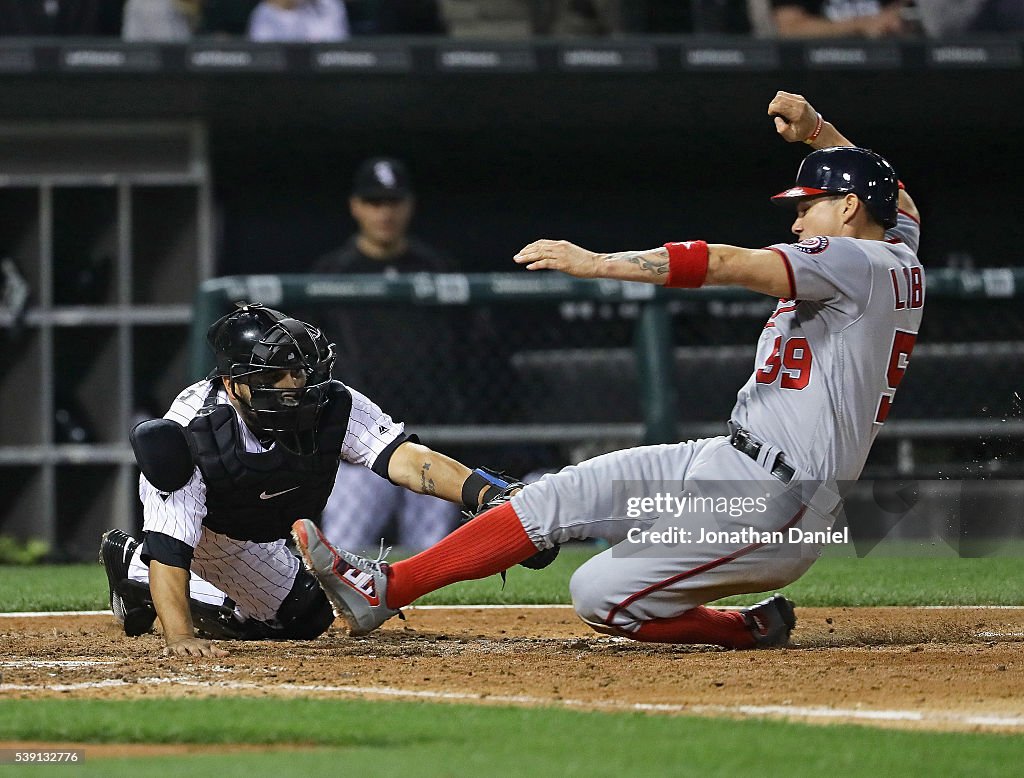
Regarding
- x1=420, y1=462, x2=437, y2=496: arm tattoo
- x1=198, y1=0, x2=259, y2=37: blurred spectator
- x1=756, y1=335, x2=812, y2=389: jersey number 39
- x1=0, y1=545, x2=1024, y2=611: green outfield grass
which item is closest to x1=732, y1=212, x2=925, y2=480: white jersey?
x1=756, y1=335, x2=812, y2=389: jersey number 39

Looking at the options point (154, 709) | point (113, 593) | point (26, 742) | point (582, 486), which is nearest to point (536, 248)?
point (582, 486)

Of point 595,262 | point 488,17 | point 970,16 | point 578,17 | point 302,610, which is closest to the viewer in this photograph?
point 595,262

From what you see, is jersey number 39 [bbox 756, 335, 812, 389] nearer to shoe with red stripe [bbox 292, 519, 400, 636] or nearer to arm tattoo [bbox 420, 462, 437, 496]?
arm tattoo [bbox 420, 462, 437, 496]

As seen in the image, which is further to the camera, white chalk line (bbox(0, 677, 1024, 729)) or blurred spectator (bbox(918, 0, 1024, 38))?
blurred spectator (bbox(918, 0, 1024, 38))

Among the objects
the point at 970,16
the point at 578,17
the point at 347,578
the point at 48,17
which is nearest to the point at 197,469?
the point at 347,578

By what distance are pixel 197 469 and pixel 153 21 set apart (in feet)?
16.6

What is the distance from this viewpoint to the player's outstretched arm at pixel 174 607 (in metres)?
4.18

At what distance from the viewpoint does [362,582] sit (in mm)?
4219

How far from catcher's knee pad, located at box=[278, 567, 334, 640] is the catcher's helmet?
182 cm

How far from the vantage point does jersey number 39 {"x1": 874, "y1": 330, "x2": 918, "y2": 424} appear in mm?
4316

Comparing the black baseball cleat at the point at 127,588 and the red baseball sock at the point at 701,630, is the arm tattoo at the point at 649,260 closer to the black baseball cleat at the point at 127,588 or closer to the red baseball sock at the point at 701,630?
the red baseball sock at the point at 701,630

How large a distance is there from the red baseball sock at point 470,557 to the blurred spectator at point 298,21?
4956mm

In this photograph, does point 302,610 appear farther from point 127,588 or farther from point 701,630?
point 701,630

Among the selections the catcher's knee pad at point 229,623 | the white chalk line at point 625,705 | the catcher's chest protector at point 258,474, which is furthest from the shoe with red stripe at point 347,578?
the catcher's knee pad at point 229,623
